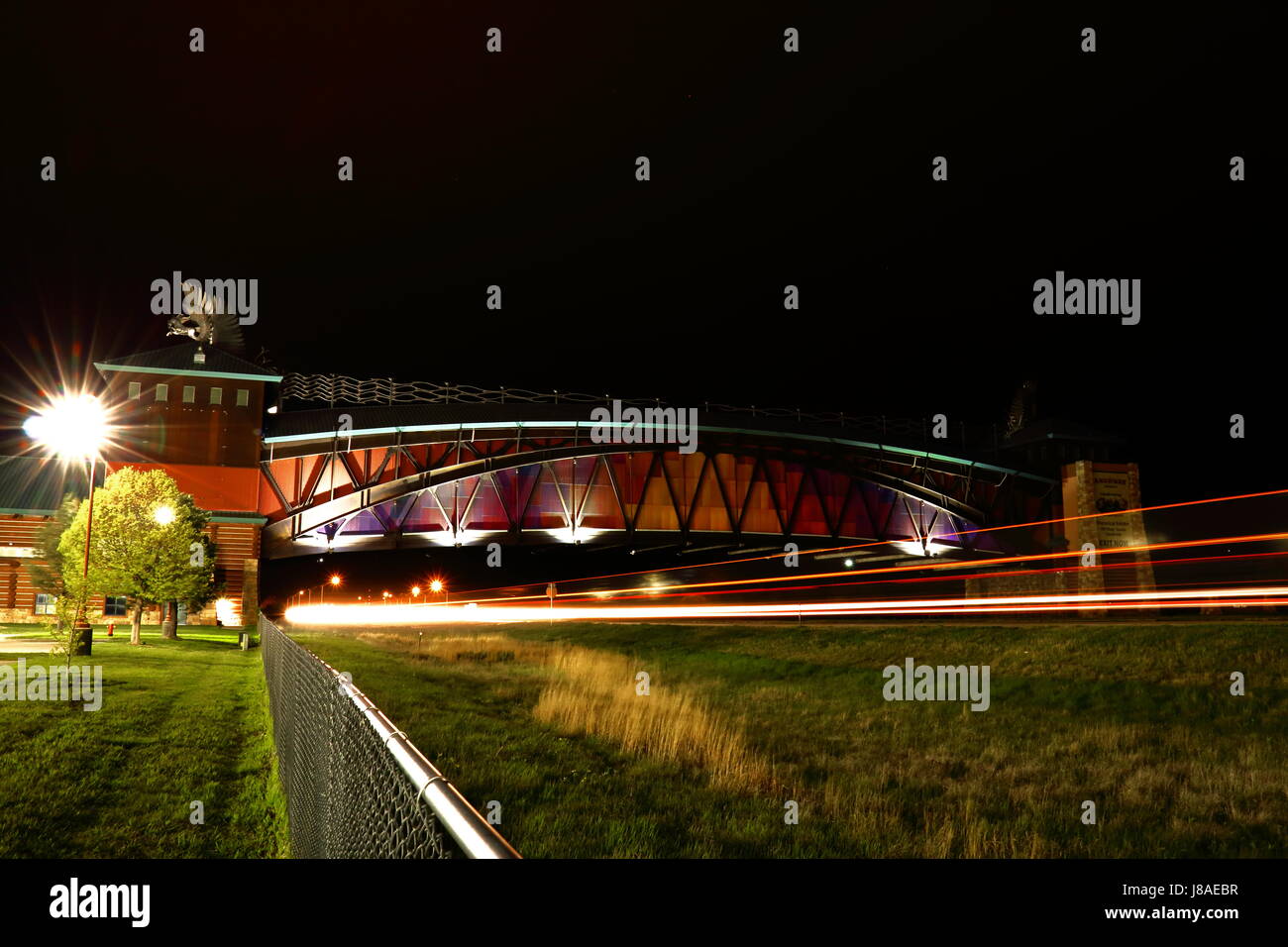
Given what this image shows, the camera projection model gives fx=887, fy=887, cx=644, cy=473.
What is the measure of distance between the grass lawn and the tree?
66.9 ft

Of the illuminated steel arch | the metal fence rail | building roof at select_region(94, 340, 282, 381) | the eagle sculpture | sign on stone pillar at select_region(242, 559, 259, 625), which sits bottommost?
sign on stone pillar at select_region(242, 559, 259, 625)

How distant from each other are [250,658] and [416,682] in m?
14.3

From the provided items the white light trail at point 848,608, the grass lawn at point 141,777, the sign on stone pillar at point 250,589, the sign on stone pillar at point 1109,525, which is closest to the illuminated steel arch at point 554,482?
the sign on stone pillar at point 250,589

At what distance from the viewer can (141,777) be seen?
1096 cm

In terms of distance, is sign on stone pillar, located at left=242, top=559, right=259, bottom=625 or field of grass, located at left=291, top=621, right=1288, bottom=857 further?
sign on stone pillar, located at left=242, top=559, right=259, bottom=625

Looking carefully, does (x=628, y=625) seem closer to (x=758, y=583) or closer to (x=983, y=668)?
(x=983, y=668)

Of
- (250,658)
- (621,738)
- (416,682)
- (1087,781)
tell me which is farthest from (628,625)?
(1087,781)

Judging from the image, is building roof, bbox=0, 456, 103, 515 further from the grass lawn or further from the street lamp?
the grass lawn

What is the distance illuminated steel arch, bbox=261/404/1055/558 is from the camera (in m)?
57.2

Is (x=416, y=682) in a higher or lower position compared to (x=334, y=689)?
lower

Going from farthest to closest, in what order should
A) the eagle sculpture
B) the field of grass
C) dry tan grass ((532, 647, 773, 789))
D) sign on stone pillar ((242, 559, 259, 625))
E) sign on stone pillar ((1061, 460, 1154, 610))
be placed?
the eagle sculpture, sign on stone pillar ((242, 559, 259, 625)), sign on stone pillar ((1061, 460, 1154, 610)), dry tan grass ((532, 647, 773, 789)), the field of grass

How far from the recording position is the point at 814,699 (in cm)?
1864

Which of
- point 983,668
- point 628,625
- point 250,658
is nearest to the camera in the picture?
point 983,668

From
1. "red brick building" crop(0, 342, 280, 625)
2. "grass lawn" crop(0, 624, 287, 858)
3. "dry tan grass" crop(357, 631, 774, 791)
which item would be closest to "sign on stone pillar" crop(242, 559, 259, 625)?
"red brick building" crop(0, 342, 280, 625)
